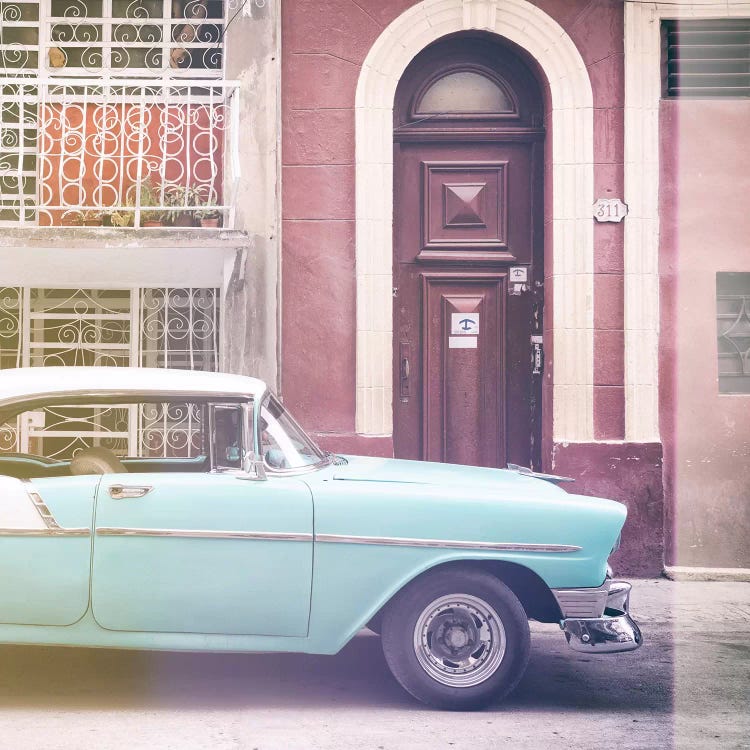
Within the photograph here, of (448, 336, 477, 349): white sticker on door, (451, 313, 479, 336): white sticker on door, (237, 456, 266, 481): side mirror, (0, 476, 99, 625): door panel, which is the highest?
(451, 313, 479, 336): white sticker on door

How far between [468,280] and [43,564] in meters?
4.87

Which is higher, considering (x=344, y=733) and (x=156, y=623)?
(x=156, y=623)

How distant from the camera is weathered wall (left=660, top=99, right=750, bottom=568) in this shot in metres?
8.43

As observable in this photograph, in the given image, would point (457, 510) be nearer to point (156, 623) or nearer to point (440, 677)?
point (440, 677)

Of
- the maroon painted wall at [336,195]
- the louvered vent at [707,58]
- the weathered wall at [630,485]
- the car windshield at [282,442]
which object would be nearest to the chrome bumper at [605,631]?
the car windshield at [282,442]

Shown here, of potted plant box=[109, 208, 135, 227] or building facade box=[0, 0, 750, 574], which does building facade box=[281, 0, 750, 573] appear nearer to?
building facade box=[0, 0, 750, 574]

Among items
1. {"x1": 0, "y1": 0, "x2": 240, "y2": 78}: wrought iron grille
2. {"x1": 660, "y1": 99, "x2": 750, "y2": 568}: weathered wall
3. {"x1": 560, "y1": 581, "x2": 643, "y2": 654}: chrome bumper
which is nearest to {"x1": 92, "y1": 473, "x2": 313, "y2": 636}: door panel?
{"x1": 560, "y1": 581, "x2": 643, "y2": 654}: chrome bumper

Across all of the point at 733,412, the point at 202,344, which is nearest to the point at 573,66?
the point at 733,412

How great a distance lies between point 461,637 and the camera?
4.95 metres

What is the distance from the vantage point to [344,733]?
183 inches

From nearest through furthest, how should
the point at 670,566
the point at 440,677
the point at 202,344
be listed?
1. the point at 440,677
2. the point at 670,566
3. the point at 202,344

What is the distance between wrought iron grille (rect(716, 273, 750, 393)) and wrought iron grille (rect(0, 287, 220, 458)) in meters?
4.11

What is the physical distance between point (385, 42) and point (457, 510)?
15.7ft

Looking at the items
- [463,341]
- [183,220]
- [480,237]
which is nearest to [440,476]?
[463,341]
